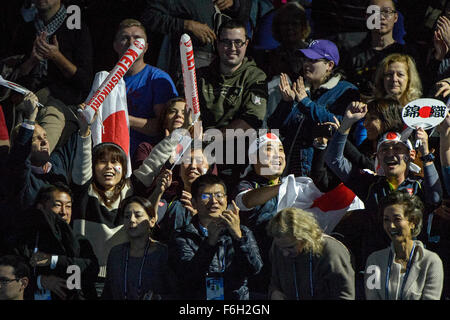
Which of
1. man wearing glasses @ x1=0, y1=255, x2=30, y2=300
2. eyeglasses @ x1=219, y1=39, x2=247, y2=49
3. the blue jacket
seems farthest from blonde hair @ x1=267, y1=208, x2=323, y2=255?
man wearing glasses @ x1=0, y1=255, x2=30, y2=300

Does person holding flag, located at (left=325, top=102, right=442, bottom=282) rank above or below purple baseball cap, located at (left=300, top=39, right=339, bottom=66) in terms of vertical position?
below

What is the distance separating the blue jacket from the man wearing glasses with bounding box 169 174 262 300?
85 cm

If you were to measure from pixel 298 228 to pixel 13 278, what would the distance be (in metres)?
2.04

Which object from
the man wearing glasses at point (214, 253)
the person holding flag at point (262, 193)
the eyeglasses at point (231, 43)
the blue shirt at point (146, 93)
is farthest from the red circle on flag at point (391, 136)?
the blue shirt at point (146, 93)

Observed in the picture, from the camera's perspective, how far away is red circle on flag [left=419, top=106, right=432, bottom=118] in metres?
7.63

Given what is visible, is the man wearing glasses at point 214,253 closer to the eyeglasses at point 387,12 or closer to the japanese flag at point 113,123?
the japanese flag at point 113,123

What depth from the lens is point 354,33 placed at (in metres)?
8.88

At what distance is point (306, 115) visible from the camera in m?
8.06

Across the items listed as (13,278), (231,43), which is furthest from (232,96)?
(13,278)

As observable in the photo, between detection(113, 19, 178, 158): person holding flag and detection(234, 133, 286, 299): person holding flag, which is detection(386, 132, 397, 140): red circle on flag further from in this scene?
detection(113, 19, 178, 158): person holding flag

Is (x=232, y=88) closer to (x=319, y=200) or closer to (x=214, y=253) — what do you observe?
(x=319, y=200)

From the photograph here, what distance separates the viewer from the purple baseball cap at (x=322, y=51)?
8.27 meters
